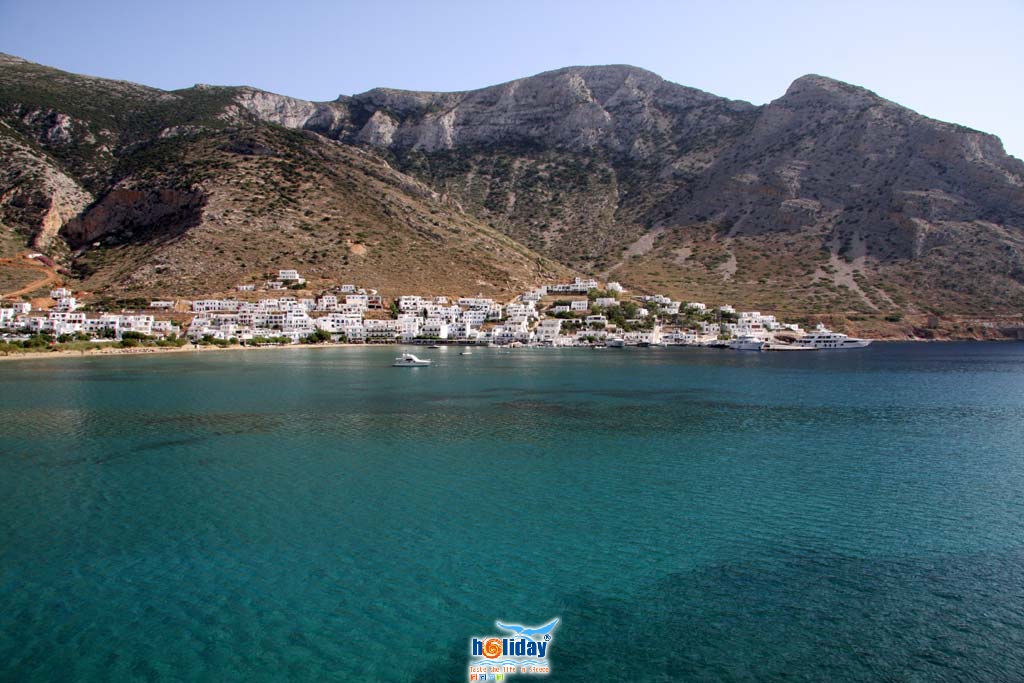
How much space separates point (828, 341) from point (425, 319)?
57.0 metres

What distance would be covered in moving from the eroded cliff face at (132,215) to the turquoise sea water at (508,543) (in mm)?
75691

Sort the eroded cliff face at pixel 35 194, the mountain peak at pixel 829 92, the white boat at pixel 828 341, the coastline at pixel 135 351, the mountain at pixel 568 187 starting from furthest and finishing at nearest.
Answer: the mountain peak at pixel 829 92
the mountain at pixel 568 187
the eroded cliff face at pixel 35 194
the white boat at pixel 828 341
the coastline at pixel 135 351

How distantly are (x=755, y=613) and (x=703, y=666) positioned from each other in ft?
6.87

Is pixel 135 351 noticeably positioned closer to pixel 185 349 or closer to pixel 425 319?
pixel 185 349

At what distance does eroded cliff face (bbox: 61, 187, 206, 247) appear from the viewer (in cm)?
10088

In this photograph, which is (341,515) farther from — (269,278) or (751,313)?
(751,313)

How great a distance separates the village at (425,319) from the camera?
82.1 meters

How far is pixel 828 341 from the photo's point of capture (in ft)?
301

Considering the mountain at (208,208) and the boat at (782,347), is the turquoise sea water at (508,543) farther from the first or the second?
the mountain at (208,208)

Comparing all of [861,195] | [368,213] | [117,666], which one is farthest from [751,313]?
[117,666]

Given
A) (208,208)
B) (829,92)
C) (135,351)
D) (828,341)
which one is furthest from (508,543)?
(829,92)

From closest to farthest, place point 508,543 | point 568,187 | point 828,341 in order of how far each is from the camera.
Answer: point 508,543 < point 828,341 < point 568,187

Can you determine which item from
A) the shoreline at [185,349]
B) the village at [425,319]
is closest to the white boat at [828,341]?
the village at [425,319]

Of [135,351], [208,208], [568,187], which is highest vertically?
[568,187]
